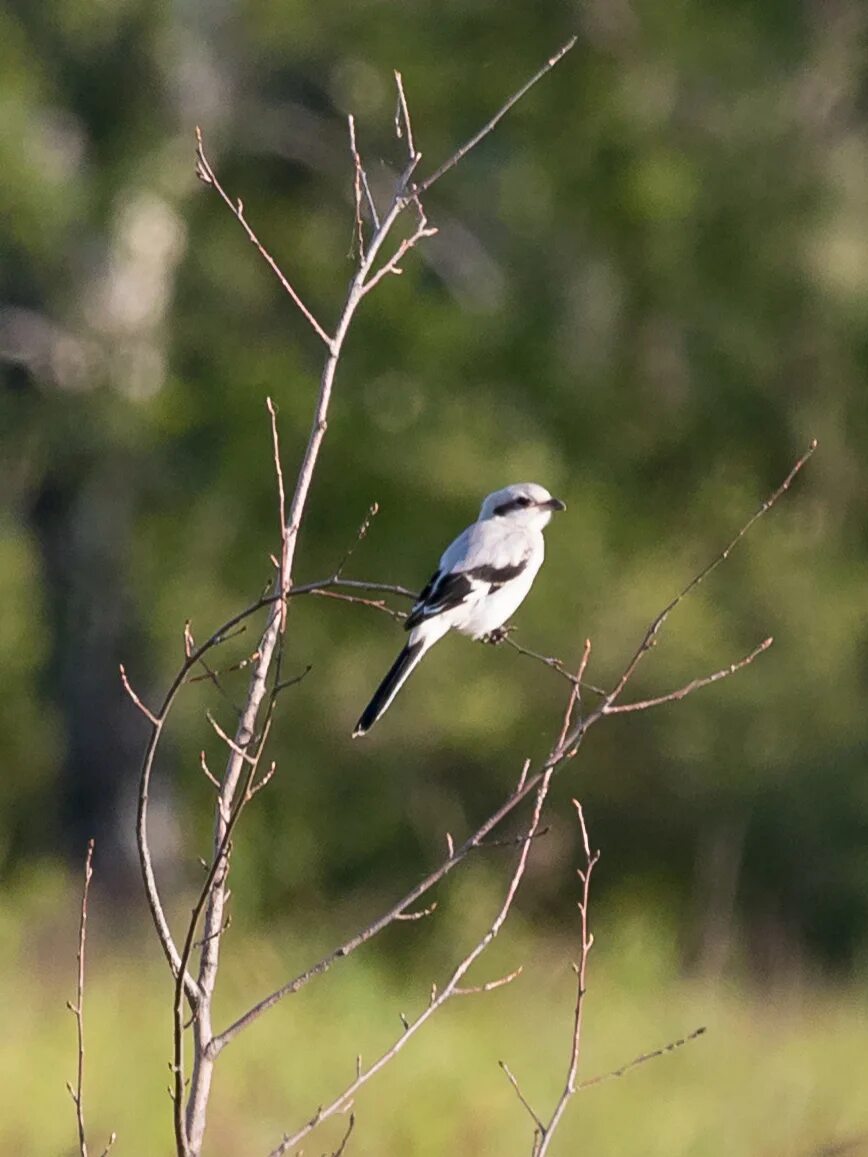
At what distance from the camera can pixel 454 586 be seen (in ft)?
14.7

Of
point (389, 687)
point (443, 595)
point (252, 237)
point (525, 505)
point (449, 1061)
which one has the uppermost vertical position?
point (252, 237)

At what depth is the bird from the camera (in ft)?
14.5

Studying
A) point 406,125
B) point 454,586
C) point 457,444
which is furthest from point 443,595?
point 457,444

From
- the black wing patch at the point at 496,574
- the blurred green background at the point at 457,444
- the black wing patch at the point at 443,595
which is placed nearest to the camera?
the black wing patch at the point at 443,595

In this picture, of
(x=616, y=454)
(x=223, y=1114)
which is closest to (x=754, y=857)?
(x=616, y=454)

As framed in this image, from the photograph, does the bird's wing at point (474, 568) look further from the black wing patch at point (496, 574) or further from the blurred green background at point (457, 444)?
the blurred green background at point (457, 444)

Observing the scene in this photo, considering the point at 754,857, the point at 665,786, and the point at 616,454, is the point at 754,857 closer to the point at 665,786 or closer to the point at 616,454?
the point at 665,786

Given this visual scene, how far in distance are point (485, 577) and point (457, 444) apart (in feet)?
17.5

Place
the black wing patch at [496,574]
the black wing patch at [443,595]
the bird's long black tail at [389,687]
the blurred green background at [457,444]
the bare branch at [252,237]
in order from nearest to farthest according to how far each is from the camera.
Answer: the bare branch at [252,237], the bird's long black tail at [389,687], the black wing patch at [443,595], the black wing patch at [496,574], the blurred green background at [457,444]

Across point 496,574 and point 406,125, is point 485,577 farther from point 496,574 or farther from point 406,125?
point 406,125

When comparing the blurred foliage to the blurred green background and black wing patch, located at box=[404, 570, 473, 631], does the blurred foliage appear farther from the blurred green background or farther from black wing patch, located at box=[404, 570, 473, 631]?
black wing patch, located at box=[404, 570, 473, 631]

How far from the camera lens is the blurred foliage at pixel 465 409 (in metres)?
10.0

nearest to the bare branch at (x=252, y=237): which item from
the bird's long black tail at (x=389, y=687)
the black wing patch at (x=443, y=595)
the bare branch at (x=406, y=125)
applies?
the bare branch at (x=406, y=125)

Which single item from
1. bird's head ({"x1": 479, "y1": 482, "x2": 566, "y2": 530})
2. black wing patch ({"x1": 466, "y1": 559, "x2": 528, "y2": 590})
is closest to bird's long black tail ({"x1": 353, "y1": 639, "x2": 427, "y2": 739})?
black wing patch ({"x1": 466, "y1": 559, "x2": 528, "y2": 590})
